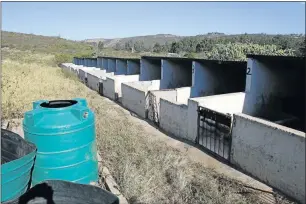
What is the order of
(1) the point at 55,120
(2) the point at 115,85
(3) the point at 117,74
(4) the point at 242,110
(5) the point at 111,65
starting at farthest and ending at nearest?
1. (5) the point at 111,65
2. (3) the point at 117,74
3. (2) the point at 115,85
4. (4) the point at 242,110
5. (1) the point at 55,120

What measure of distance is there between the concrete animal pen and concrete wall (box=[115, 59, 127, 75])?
7.08m

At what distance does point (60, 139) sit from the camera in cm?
419

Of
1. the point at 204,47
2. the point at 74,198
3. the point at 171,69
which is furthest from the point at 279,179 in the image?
the point at 204,47

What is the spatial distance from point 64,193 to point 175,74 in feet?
41.2

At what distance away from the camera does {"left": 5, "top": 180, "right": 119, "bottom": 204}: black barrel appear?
11.3 ft

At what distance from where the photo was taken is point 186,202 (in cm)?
543

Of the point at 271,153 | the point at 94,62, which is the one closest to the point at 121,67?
the point at 94,62

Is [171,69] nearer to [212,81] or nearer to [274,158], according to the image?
[212,81]

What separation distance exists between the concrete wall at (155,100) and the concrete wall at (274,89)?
3375mm

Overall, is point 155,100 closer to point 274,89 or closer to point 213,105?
point 213,105

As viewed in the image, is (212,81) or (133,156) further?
(212,81)

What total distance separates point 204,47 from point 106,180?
57.2 metres

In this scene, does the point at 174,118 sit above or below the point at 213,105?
below

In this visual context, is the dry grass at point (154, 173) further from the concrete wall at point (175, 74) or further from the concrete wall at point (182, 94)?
the concrete wall at point (175, 74)
